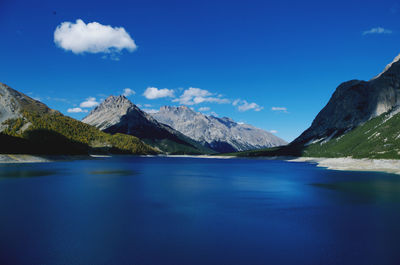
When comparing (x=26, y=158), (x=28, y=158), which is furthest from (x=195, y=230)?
(x=28, y=158)

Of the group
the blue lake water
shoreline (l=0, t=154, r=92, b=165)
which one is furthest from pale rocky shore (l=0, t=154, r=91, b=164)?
the blue lake water

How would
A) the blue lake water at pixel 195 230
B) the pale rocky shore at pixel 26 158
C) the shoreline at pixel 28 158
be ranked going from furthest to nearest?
the shoreline at pixel 28 158
the pale rocky shore at pixel 26 158
the blue lake water at pixel 195 230

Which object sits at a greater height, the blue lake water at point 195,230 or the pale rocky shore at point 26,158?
the pale rocky shore at point 26,158

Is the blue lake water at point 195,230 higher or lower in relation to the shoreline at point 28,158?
lower

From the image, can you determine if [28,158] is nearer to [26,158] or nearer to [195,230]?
[26,158]

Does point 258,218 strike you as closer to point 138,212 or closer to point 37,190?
point 138,212

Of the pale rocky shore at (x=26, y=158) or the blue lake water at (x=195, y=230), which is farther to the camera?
the pale rocky shore at (x=26, y=158)

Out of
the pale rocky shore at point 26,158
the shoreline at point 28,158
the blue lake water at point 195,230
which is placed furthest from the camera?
the shoreline at point 28,158

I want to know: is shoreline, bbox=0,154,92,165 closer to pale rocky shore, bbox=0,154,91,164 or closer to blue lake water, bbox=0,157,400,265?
pale rocky shore, bbox=0,154,91,164

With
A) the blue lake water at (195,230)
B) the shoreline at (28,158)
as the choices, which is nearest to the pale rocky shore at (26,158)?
the shoreline at (28,158)

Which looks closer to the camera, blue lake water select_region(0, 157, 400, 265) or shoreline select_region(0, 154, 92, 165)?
blue lake water select_region(0, 157, 400, 265)

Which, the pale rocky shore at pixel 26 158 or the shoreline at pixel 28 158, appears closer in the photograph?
the pale rocky shore at pixel 26 158

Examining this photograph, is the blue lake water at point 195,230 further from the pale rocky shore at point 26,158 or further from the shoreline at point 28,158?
the shoreline at point 28,158

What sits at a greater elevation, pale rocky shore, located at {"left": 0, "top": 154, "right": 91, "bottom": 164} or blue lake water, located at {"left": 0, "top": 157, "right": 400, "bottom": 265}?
pale rocky shore, located at {"left": 0, "top": 154, "right": 91, "bottom": 164}
